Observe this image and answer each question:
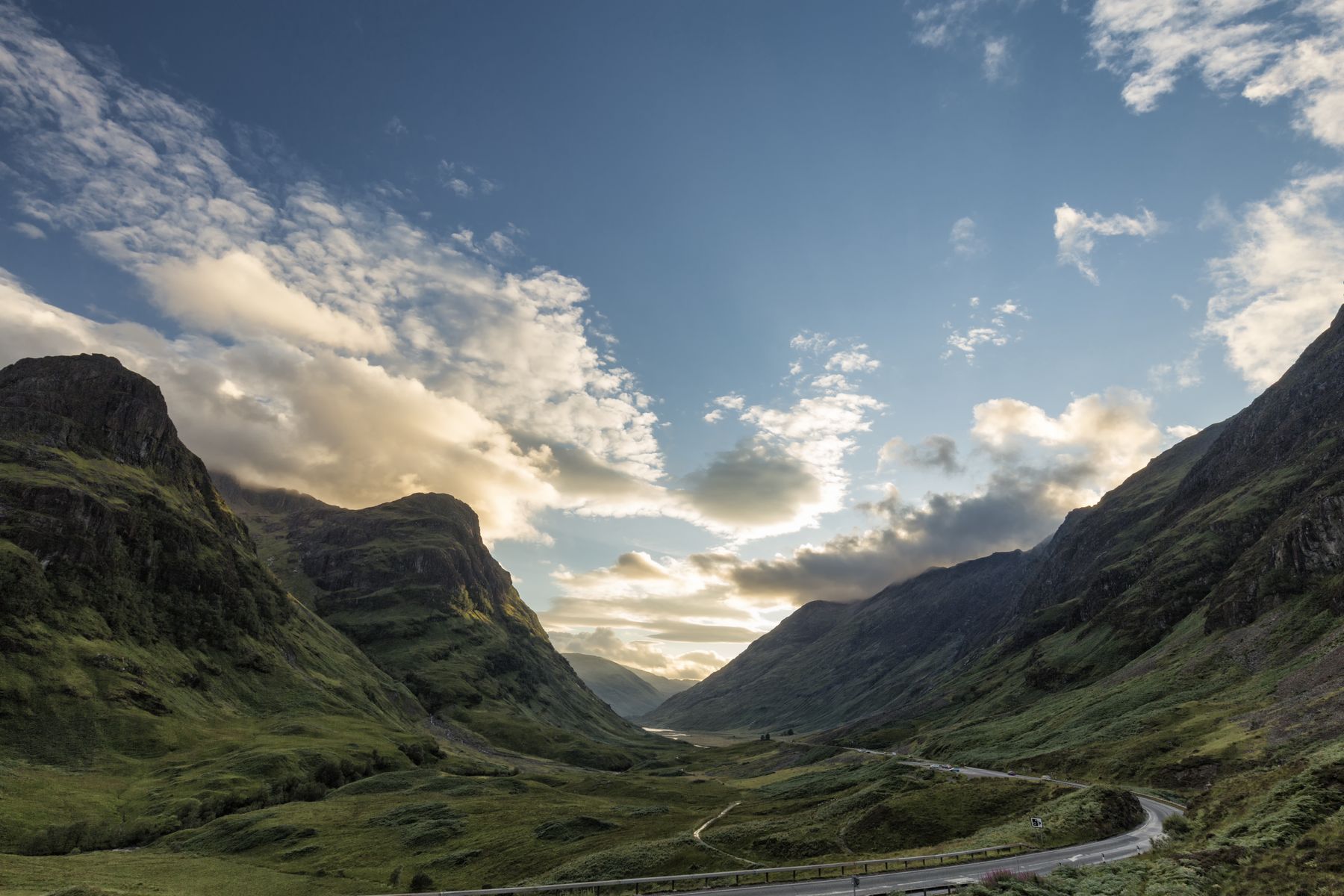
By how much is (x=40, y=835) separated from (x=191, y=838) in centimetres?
1840

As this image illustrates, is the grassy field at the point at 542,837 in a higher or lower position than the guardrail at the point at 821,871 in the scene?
lower

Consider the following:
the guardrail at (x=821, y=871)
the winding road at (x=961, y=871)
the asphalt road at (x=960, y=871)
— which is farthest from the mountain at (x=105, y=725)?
the winding road at (x=961, y=871)

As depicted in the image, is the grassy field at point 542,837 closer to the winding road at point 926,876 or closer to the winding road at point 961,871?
the winding road at point 926,876

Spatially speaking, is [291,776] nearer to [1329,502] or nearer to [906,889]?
[906,889]

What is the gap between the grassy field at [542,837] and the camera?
68.4 m

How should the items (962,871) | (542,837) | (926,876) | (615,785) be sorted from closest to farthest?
1. (926,876)
2. (962,871)
3. (542,837)
4. (615,785)

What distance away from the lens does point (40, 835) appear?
92750 mm

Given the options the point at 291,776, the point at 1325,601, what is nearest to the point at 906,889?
the point at 291,776

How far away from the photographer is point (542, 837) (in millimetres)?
92562

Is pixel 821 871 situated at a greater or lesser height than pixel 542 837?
greater

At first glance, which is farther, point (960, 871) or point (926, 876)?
point (960, 871)

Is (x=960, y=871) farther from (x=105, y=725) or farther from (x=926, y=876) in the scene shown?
(x=105, y=725)

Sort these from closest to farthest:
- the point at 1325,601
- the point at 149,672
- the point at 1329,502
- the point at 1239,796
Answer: the point at 1239,796 < the point at 1325,601 < the point at 1329,502 < the point at 149,672

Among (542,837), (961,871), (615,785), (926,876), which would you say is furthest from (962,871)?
(615,785)
